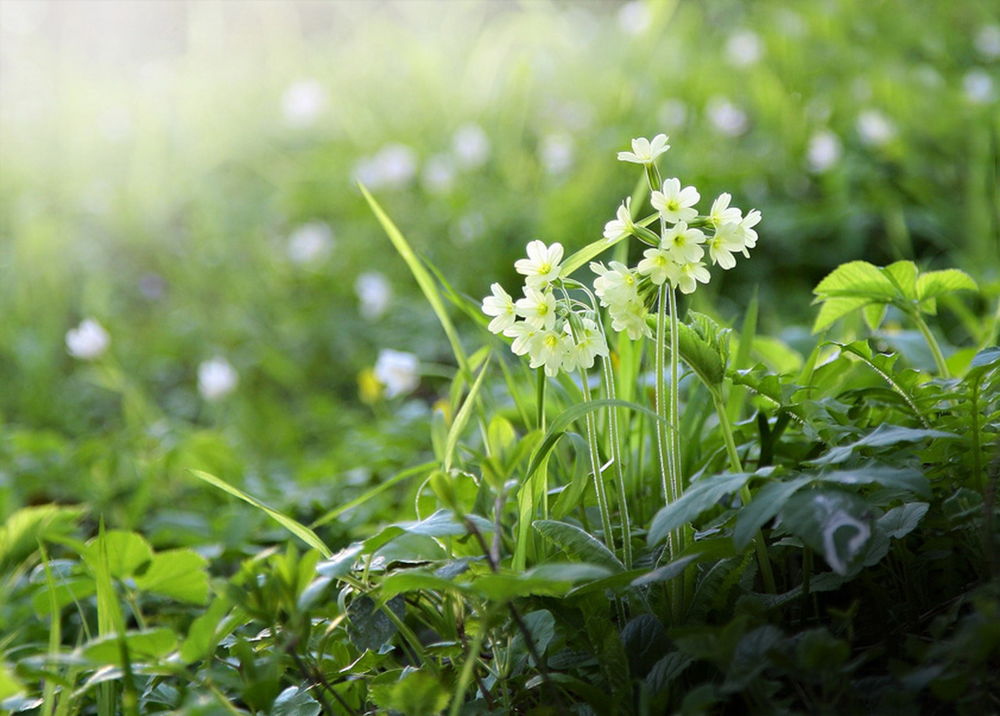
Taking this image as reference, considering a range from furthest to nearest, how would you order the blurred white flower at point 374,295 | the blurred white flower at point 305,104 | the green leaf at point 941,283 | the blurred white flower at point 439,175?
the blurred white flower at point 305,104, the blurred white flower at point 439,175, the blurred white flower at point 374,295, the green leaf at point 941,283

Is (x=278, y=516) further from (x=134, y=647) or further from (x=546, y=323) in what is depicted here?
(x=546, y=323)

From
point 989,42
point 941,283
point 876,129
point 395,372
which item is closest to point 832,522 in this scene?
point 941,283

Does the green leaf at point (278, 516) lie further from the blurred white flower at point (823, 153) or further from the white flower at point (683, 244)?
the blurred white flower at point (823, 153)

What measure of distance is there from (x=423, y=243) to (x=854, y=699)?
7.49 ft

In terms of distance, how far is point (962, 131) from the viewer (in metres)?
2.68

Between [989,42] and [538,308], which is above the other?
[989,42]

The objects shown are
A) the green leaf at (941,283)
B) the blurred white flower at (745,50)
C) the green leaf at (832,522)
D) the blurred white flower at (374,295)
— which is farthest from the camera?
the blurred white flower at (745,50)

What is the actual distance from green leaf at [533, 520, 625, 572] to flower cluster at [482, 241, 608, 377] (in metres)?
0.14

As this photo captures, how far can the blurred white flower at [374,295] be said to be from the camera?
2.59 m

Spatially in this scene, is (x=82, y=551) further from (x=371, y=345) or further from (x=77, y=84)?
(x=77, y=84)

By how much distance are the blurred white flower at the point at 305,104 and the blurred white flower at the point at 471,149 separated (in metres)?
0.79

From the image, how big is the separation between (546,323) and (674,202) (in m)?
0.16

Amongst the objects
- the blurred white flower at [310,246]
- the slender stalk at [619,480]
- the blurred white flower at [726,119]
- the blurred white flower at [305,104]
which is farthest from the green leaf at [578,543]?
the blurred white flower at [305,104]

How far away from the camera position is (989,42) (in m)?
3.15
